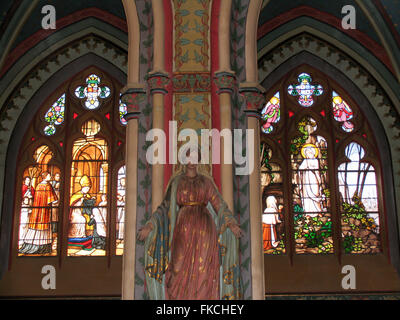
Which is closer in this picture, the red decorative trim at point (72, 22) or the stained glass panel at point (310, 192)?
the stained glass panel at point (310, 192)

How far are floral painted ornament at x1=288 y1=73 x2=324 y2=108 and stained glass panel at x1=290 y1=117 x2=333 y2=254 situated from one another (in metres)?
0.37

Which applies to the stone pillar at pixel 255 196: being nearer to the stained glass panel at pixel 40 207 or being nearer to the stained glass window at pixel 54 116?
the stained glass panel at pixel 40 207

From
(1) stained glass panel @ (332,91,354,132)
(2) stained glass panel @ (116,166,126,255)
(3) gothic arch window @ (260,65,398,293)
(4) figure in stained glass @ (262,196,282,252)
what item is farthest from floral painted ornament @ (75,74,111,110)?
(1) stained glass panel @ (332,91,354,132)

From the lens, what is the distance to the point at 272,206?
42.1 feet


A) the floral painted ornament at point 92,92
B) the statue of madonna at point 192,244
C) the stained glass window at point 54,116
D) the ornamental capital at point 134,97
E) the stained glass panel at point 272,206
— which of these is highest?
the floral painted ornament at point 92,92

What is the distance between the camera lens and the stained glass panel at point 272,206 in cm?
1259

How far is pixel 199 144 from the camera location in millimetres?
8094

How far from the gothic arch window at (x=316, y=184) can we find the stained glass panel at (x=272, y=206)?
Result: 2cm

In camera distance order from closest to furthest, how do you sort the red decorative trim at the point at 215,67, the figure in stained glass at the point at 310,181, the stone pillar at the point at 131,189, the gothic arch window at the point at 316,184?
the stone pillar at the point at 131,189
the red decorative trim at the point at 215,67
the gothic arch window at the point at 316,184
the figure in stained glass at the point at 310,181

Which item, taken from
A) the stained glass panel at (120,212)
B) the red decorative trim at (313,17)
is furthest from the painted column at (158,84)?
the red decorative trim at (313,17)
